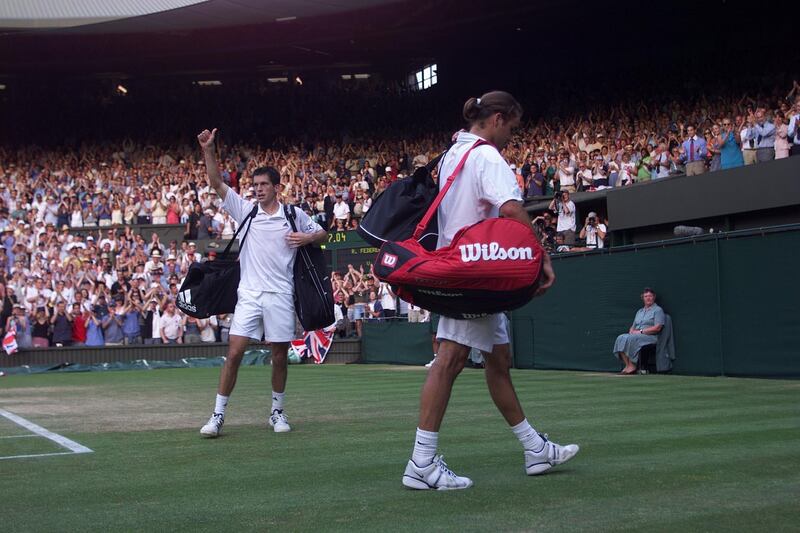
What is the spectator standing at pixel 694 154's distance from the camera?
20.8 m

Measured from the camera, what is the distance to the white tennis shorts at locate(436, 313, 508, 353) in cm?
538

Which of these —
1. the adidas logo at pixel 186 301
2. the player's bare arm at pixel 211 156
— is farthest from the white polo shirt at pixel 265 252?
the adidas logo at pixel 186 301

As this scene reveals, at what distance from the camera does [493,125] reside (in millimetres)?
5574

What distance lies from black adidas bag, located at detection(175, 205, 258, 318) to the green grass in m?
1.06

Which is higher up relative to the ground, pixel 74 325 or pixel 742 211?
pixel 742 211

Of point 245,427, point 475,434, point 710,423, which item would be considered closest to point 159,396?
point 245,427

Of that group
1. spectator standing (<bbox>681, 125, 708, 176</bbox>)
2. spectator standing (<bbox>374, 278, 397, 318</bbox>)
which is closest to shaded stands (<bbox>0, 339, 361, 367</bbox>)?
spectator standing (<bbox>374, 278, 397, 318</bbox>)

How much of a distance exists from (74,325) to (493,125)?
2329cm

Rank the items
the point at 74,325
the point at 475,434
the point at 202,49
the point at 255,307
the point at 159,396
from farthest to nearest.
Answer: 1. the point at 202,49
2. the point at 74,325
3. the point at 159,396
4. the point at 255,307
5. the point at 475,434

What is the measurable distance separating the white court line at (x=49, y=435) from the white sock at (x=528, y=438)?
134 inches

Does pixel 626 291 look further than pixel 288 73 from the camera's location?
No

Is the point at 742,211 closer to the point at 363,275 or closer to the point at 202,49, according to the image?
the point at 363,275

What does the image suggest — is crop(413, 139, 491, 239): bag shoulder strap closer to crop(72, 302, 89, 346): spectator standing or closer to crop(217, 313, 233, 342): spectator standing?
crop(217, 313, 233, 342): spectator standing

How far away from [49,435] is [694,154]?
15.9 metres
